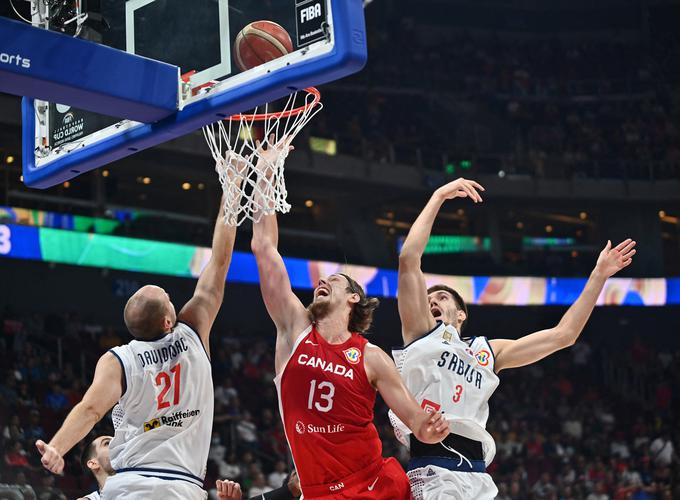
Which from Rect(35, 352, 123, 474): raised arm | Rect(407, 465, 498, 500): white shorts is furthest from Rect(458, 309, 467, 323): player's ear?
Rect(35, 352, 123, 474): raised arm

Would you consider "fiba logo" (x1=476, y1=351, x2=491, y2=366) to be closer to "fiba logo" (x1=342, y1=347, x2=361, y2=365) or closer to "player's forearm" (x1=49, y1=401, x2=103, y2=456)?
"fiba logo" (x1=342, y1=347, x2=361, y2=365)

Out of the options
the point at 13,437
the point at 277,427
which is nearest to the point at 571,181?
the point at 277,427

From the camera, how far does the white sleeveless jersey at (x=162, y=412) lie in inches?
184

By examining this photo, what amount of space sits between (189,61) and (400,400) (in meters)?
2.03

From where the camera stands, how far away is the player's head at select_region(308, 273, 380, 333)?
4.55 metres

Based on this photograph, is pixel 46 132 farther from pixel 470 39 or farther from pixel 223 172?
pixel 470 39

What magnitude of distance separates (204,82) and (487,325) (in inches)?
760

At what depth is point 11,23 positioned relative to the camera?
177 inches

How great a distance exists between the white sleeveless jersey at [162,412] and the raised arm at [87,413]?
6 centimetres

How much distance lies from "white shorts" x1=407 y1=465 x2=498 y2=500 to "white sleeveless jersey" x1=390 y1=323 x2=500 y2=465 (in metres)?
0.18

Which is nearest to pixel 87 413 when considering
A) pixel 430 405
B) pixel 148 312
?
pixel 148 312

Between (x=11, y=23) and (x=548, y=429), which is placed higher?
(x=11, y=23)

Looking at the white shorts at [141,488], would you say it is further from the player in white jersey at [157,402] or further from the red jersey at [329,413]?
the red jersey at [329,413]

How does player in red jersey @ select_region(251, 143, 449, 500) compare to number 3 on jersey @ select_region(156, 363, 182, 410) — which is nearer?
player in red jersey @ select_region(251, 143, 449, 500)
